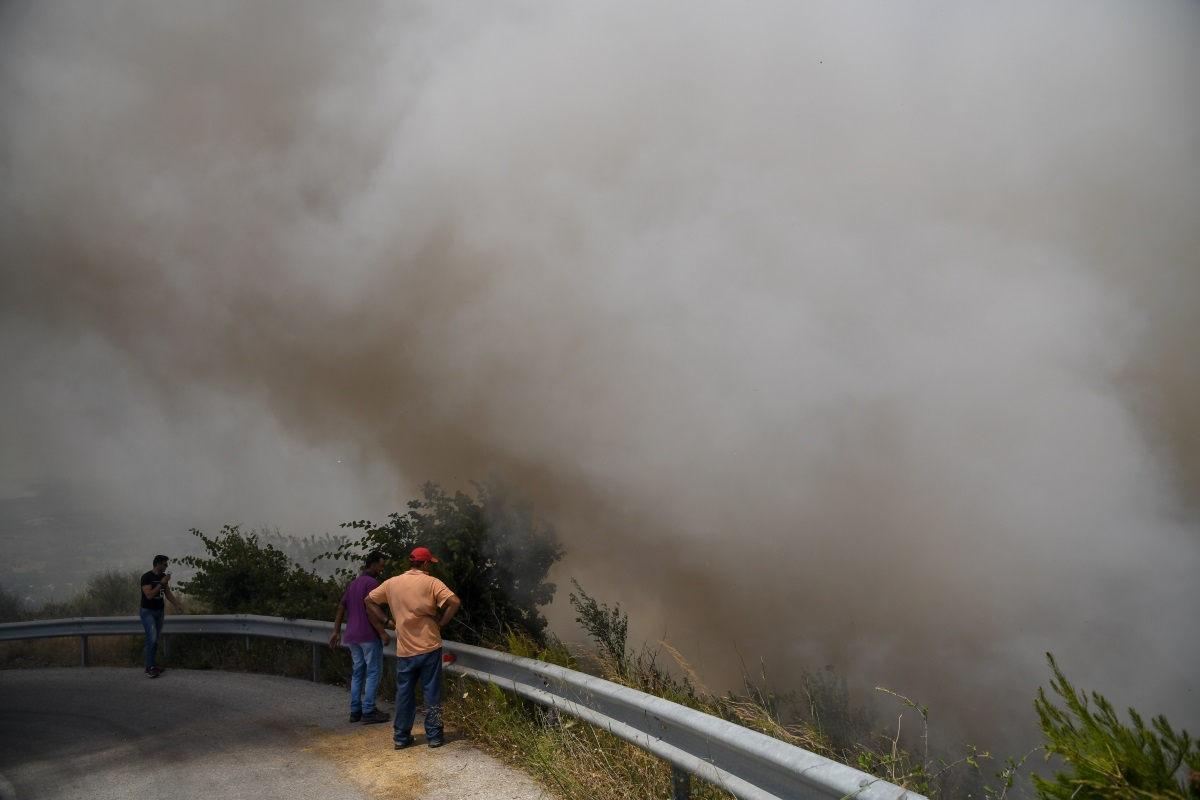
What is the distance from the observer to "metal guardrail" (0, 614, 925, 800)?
2.85 metres

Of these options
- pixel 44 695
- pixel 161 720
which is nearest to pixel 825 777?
pixel 161 720

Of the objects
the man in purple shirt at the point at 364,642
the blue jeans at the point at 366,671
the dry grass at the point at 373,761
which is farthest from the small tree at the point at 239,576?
the dry grass at the point at 373,761

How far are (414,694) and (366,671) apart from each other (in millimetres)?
1249

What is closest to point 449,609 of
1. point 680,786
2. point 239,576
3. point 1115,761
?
point 680,786

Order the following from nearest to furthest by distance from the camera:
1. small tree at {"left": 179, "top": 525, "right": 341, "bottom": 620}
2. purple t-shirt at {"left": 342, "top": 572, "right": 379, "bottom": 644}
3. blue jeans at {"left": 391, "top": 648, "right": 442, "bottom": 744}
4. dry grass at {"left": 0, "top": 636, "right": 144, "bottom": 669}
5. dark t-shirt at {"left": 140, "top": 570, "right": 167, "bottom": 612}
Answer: blue jeans at {"left": 391, "top": 648, "right": 442, "bottom": 744} < purple t-shirt at {"left": 342, "top": 572, "right": 379, "bottom": 644} < dark t-shirt at {"left": 140, "top": 570, "right": 167, "bottom": 612} < small tree at {"left": 179, "top": 525, "right": 341, "bottom": 620} < dry grass at {"left": 0, "top": 636, "right": 144, "bottom": 669}

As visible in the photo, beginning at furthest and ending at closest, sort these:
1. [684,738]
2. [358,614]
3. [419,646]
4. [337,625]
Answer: [337,625], [358,614], [419,646], [684,738]

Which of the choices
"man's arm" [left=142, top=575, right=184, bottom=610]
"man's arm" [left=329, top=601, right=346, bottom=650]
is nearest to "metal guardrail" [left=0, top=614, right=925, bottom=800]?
"man's arm" [left=329, top=601, right=346, bottom=650]

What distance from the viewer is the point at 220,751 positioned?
17.8 ft

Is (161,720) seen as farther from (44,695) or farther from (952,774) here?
(952,774)

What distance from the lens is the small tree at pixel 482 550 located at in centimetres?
671

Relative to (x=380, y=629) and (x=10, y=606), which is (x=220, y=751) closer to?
(x=380, y=629)

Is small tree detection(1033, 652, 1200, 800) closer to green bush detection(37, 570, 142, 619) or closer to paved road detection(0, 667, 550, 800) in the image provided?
paved road detection(0, 667, 550, 800)

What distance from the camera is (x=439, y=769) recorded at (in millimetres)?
4816

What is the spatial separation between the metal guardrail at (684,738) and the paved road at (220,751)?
50 centimetres
